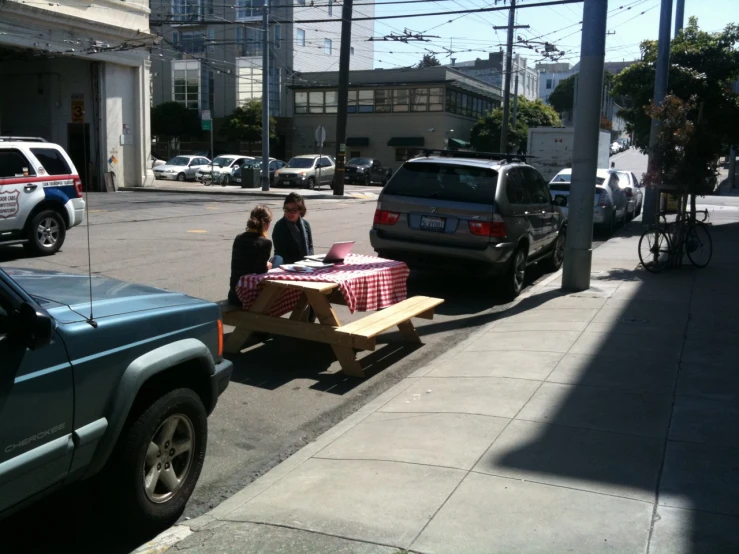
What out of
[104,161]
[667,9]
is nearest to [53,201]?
[667,9]

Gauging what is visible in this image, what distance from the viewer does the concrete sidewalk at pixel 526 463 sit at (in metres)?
4.04

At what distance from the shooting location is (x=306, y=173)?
40812 millimetres

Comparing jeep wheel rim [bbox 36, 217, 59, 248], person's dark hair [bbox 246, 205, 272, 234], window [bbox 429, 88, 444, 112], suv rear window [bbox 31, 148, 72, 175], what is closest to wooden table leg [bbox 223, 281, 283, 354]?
person's dark hair [bbox 246, 205, 272, 234]

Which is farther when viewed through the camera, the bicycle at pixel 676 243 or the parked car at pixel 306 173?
the parked car at pixel 306 173

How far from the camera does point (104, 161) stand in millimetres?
33156

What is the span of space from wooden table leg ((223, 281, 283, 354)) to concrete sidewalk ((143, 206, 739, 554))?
4.69ft

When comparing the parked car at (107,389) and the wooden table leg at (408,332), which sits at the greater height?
the parked car at (107,389)

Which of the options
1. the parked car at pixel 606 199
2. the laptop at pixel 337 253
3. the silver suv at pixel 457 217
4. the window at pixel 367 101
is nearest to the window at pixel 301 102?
the window at pixel 367 101

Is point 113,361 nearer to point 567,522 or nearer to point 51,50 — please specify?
point 567,522

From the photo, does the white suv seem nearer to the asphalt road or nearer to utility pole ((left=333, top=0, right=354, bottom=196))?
the asphalt road

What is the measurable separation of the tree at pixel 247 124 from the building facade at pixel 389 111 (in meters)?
3.90

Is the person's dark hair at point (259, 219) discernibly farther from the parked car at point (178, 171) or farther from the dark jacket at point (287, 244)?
the parked car at point (178, 171)

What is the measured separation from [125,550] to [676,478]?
3.05 meters

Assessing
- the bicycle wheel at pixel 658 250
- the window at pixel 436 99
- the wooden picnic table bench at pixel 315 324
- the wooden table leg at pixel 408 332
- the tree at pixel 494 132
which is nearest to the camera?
the wooden picnic table bench at pixel 315 324
